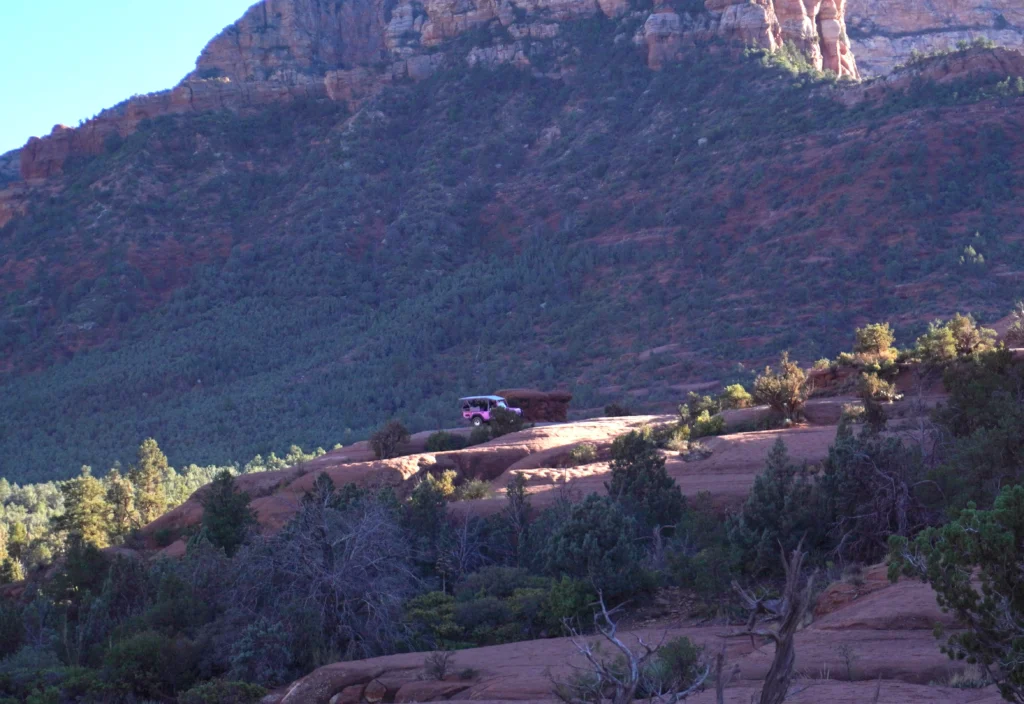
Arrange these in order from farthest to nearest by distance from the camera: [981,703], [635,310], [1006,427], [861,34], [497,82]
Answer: [861,34], [497,82], [635,310], [1006,427], [981,703]

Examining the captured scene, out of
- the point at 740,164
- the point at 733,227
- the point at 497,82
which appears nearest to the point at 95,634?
the point at 733,227

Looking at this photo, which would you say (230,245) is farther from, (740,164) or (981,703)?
(981,703)

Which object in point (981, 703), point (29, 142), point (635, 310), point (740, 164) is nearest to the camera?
point (981, 703)

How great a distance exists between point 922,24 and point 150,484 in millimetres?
85706

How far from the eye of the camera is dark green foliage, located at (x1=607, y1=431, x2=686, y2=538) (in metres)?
19.8

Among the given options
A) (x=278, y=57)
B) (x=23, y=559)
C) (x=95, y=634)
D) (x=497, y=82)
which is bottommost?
(x=23, y=559)

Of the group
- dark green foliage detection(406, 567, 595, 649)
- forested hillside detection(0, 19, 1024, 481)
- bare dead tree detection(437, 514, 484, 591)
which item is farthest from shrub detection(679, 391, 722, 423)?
dark green foliage detection(406, 567, 595, 649)

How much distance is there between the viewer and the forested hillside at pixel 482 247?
4791 cm

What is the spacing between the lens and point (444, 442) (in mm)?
30641

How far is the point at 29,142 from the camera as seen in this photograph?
7844cm

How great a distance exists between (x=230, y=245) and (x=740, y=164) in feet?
94.4

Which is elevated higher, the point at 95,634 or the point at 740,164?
the point at 740,164

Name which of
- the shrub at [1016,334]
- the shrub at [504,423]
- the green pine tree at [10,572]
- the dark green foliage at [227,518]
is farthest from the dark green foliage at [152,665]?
the shrub at [1016,334]

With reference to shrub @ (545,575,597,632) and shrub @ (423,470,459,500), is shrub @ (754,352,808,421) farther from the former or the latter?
shrub @ (545,575,597,632)
